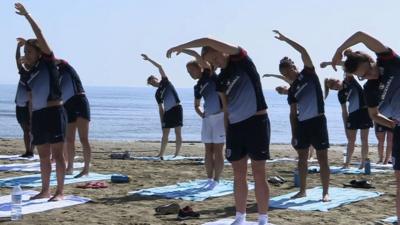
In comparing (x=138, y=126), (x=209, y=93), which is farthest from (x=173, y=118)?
(x=138, y=126)

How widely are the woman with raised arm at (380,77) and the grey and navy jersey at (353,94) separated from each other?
6.45 meters

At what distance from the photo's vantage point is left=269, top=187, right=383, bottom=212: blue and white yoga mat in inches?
333

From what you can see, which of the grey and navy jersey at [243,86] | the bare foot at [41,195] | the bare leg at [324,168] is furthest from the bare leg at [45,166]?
the bare leg at [324,168]

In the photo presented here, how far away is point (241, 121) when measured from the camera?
6.79 metres

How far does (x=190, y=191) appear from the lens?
967cm

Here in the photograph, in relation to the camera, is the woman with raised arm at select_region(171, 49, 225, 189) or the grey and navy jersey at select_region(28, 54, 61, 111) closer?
the grey and navy jersey at select_region(28, 54, 61, 111)

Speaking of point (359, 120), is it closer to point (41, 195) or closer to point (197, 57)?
point (197, 57)

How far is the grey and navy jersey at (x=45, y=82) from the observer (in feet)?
27.1

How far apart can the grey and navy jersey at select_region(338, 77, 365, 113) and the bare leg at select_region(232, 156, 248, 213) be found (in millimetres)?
6263

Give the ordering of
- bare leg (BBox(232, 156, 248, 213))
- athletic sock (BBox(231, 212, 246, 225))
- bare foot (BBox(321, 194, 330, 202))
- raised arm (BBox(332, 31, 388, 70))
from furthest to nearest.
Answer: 1. bare foot (BBox(321, 194, 330, 202))
2. athletic sock (BBox(231, 212, 246, 225))
3. bare leg (BBox(232, 156, 248, 213))
4. raised arm (BBox(332, 31, 388, 70))

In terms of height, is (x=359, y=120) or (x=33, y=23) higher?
(x=33, y=23)

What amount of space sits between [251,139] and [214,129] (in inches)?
121

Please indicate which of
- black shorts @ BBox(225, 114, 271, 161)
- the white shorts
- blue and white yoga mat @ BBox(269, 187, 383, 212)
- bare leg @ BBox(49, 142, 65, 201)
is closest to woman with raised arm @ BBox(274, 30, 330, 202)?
blue and white yoga mat @ BBox(269, 187, 383, 212)

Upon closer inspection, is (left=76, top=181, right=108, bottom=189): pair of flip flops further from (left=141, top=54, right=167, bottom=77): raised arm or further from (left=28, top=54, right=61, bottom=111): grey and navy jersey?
(left=141, top=54, right=167, bottom=77): raised arm
